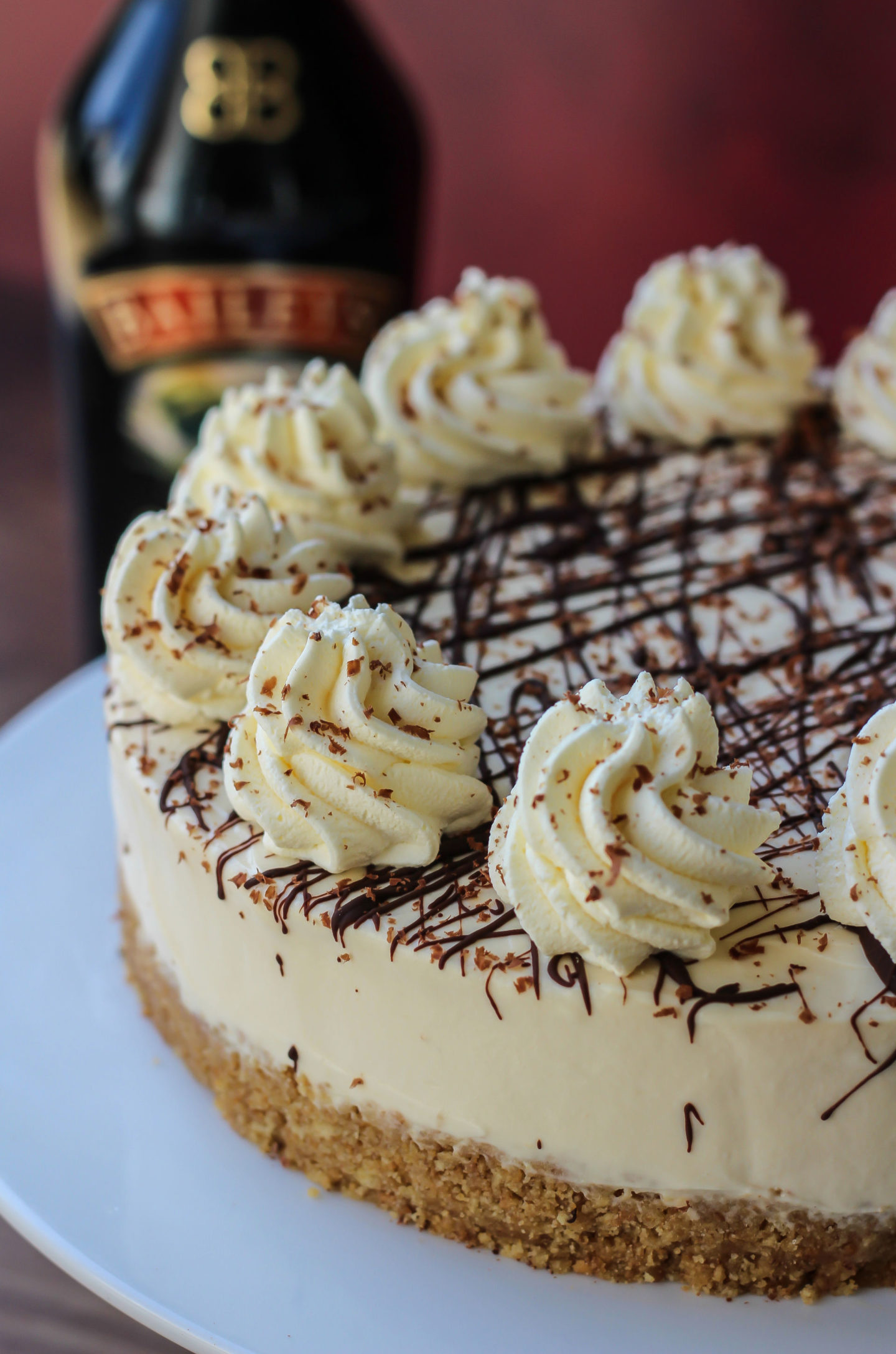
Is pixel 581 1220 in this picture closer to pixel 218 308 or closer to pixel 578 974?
pixel 578 974

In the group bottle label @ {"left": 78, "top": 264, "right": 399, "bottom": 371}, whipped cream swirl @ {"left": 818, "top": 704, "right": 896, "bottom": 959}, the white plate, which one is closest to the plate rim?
the white plate

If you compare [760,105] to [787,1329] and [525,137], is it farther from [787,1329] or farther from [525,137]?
[787,1329]

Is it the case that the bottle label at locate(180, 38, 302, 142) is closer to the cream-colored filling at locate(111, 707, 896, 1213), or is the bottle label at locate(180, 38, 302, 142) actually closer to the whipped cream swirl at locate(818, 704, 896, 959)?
the cream-colored filling at locate(111, 707, 896, 1213)

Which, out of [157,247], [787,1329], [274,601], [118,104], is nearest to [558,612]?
[274,601]

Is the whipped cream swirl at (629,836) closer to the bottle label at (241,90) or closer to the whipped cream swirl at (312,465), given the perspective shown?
the whipped cream swirl at (312,465)

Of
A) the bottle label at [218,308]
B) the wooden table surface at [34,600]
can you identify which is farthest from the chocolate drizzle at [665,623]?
the bottle label at [218,308]

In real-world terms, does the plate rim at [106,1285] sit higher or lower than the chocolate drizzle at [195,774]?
lower
